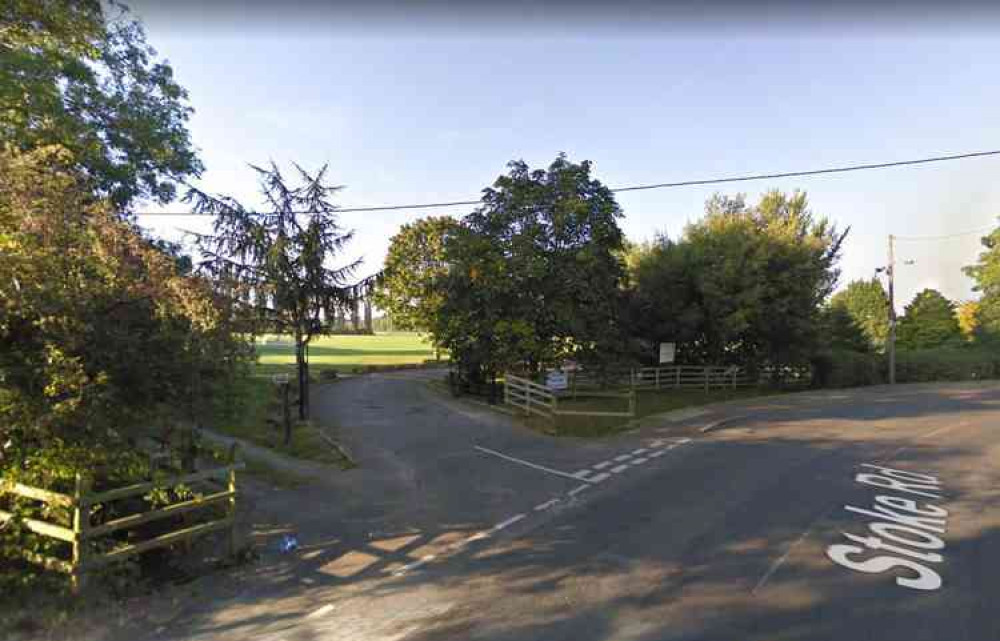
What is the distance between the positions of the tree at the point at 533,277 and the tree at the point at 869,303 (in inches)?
2301

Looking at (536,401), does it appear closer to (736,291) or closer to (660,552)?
(660,552)

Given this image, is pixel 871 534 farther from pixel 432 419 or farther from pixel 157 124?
pixel 157 124

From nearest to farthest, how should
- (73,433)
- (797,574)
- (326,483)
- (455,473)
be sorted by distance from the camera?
(73,433)
(797,574)
(326,483)
(455,473)

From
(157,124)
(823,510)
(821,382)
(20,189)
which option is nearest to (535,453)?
(823,510)

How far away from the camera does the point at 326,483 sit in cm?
951

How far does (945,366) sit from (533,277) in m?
36.5

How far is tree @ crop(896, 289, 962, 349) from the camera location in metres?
48.9

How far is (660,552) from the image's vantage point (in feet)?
20.3

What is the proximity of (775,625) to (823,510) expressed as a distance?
403 cm

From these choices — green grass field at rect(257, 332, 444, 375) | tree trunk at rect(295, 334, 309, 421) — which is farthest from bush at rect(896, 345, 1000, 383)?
tree trunk at rect(295, 334, 309, 421)

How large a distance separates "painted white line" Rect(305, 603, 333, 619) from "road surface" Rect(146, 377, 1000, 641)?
35 millimetres

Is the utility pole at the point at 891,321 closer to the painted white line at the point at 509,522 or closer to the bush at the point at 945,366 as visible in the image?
the bush at the point at 945,366

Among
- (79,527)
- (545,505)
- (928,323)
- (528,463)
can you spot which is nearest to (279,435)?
(528,463)

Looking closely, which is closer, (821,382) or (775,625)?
(775,625)
